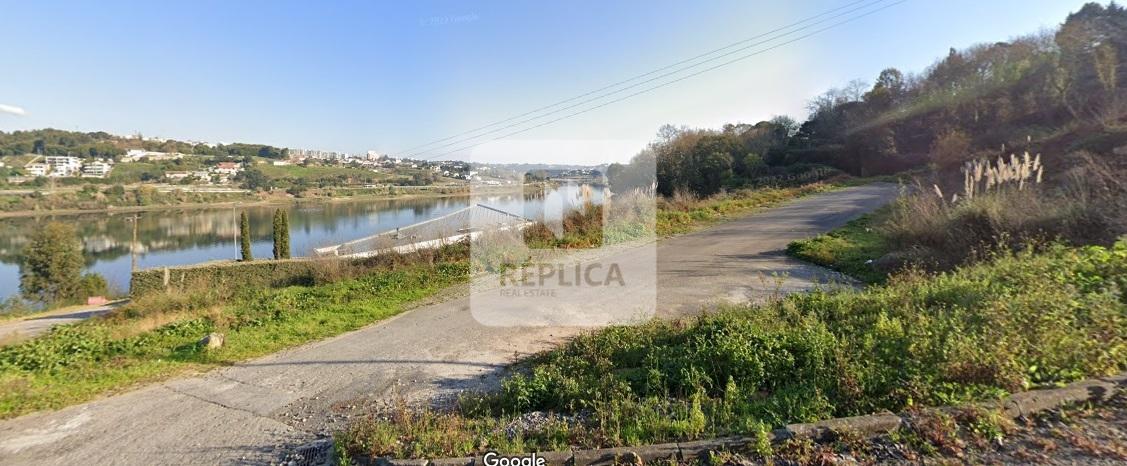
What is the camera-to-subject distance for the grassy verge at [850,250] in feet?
27.4

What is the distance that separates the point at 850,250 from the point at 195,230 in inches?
2486

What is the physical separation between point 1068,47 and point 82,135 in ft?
475

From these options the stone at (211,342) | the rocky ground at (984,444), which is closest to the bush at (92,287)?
the stone at (211,342)

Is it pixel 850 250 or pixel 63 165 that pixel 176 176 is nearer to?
pixel 63 165

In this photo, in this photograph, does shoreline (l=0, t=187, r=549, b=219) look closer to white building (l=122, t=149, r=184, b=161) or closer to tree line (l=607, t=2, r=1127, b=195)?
tree line (l=607, t=2, r=1127, b=195)

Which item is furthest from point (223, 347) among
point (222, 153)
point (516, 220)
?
point (222, 153)

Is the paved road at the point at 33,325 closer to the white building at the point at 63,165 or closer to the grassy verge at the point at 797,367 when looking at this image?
the grassy verge at the point at 797,367

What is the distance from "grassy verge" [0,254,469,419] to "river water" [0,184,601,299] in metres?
24.6

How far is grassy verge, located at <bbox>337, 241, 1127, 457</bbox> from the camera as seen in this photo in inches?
119

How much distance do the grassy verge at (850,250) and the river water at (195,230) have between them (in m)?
27.3

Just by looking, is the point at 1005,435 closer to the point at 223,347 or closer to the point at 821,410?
the point at 821,410

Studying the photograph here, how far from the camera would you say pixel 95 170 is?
68.2 m

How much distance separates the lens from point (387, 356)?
5.78 metres

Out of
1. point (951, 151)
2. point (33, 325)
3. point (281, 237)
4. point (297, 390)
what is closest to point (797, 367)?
point (297, 390)
